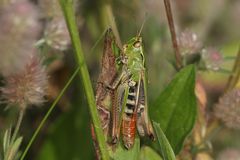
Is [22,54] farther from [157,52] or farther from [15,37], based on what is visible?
[157,52]

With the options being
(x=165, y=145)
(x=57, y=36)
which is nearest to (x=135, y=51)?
(x=165, y=145)

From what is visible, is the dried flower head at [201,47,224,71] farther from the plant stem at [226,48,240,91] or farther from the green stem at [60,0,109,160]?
the green stem at [60,0,109,160]

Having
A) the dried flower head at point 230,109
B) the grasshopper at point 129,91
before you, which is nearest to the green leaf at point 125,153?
the grasshopper at point 129,91

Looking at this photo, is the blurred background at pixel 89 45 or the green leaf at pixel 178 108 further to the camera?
the green leaf at pixel 178 108

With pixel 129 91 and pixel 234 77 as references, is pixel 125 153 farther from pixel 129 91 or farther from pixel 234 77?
pixel 234 77

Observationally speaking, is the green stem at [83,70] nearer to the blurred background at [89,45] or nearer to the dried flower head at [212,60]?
the blurred background at [89,45]

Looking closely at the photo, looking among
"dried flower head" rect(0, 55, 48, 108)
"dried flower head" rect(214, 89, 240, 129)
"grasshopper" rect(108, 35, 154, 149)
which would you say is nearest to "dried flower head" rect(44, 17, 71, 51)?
"dried flower head" rect(0, 55, 48, 108)

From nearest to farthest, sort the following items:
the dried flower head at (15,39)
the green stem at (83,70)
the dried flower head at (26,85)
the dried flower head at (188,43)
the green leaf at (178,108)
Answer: the green stem at (83,70) < the dried flower head at (15,39) < the dried flower head at (26,85) < the green leaf at (178,108) < the dried flower head at (188,43)

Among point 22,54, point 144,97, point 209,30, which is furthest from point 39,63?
point 209,30
